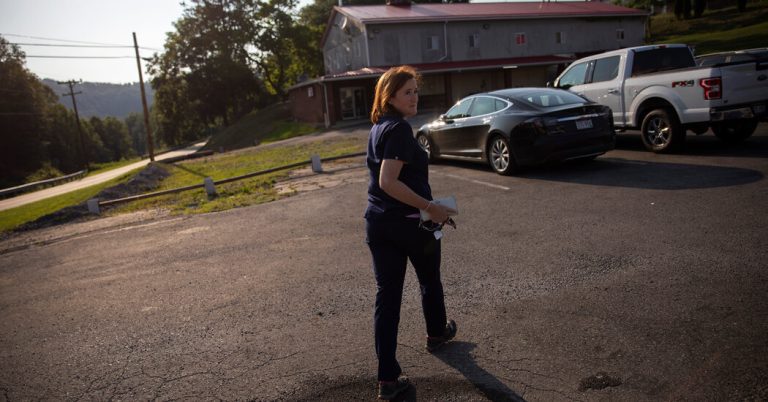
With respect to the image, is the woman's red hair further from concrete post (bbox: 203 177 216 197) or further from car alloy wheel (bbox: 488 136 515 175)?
concrete post (bbox: 203 177 216 197)

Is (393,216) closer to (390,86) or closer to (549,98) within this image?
(390,86)

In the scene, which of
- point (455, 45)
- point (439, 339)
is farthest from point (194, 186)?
point (455, 45)

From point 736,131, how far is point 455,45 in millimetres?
27781

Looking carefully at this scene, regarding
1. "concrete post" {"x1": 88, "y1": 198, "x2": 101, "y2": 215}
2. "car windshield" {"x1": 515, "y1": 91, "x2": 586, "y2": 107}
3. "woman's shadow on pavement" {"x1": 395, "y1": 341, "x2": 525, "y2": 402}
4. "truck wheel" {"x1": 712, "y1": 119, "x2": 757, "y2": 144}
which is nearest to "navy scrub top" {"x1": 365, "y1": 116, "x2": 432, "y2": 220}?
"woman's shadow on pavement" {"x1": 395, "y1": 341, "x2": 525, "y2": 402}

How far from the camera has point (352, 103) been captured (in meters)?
34.3

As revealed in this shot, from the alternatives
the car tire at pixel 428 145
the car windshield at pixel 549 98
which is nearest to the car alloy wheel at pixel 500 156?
the car windshield at pixel 549 98

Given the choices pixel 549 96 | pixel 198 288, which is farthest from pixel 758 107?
pixel 198 288

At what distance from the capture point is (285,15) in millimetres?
54750

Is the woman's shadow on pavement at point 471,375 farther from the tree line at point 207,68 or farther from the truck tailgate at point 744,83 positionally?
the tree line at point 207,68

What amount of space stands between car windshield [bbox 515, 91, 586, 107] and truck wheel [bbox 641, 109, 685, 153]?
5.63 feet

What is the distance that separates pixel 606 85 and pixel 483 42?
27.9 metres

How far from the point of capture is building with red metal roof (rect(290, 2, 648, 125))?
1316 inches

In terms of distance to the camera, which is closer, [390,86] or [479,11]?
[390,86]

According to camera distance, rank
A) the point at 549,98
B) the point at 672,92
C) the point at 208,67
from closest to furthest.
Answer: the point at 672,92, the point at 549,98, the point at 208,67
